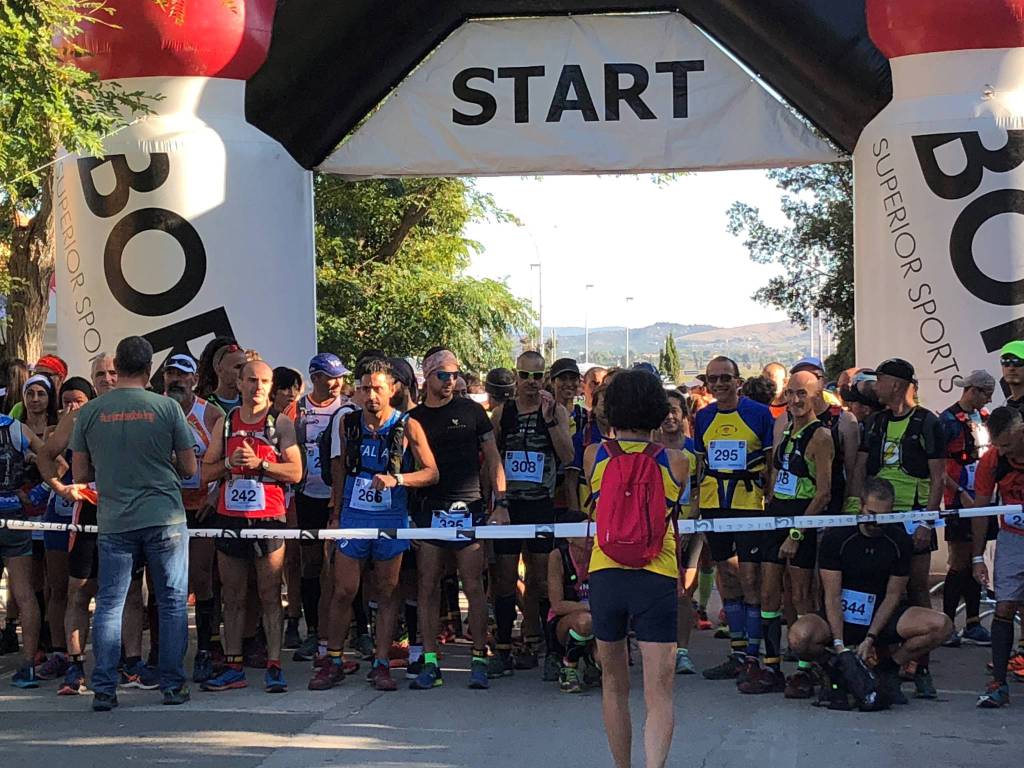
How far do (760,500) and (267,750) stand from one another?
10.2ft

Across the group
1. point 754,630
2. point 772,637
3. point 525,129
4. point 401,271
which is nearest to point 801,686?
point 772,637

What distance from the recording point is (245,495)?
726 cm

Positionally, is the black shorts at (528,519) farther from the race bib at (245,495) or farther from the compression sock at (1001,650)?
the compression sock at (1001,650)

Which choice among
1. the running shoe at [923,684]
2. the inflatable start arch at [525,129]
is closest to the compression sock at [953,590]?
the running shoe at [923,684]

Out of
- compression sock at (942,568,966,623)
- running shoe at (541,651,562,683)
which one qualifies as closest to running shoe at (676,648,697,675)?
running shoe at (541,651,562,683)

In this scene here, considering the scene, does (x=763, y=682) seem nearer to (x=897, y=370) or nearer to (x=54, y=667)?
(x=897, y=370)

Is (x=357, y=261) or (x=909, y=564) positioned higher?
(x=357, y=261)

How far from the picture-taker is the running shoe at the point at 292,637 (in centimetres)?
855

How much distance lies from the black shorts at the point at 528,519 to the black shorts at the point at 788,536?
48.8 inches

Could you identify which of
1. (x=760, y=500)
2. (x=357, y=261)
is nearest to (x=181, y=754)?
(x=760, y=500)

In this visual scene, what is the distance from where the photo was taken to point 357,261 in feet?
79.4

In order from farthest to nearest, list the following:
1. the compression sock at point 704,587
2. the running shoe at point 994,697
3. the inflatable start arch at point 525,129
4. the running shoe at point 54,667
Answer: the inflatable start arch at point 525,129 < the compression sock at point 704,587 < the running shoe at point 54,667 < the running shoe at point 994,697

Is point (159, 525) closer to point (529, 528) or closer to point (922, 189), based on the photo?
point (529, 528)

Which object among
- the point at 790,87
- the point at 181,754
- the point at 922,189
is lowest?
the point at 181,754
